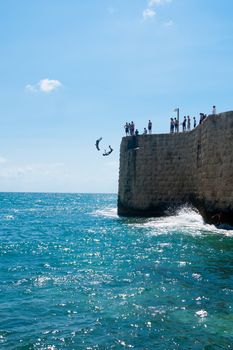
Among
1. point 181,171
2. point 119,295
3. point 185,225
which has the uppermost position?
point 181,171

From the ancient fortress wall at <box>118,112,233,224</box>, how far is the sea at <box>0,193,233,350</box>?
3.34m

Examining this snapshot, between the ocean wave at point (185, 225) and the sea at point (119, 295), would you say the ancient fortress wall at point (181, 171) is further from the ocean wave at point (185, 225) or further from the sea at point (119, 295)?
the sea at point (119, 295)

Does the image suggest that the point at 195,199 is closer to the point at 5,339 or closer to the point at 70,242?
the point at 70,242

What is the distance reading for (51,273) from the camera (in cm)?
1246

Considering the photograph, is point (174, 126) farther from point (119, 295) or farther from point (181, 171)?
point (119, 295)

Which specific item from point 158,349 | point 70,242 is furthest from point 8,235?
point 158,349

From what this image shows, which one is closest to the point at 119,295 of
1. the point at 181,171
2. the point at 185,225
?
the point at 185,225

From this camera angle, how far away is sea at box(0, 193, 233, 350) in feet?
24.3

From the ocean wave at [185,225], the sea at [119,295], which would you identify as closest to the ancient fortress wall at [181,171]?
the ocean wave at [185,225]

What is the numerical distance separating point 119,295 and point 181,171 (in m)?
16.9

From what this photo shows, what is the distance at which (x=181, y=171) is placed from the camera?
26203 mm

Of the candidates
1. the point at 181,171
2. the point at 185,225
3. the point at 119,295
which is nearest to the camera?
the point at 119,295

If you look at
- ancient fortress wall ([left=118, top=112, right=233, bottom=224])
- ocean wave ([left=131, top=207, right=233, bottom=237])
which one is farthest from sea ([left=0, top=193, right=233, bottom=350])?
ancient fortress wall ([left=118, top=112, right=233, bottom=224])

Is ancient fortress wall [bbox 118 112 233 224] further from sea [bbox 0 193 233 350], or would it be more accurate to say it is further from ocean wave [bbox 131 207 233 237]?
sea [bbox 0 193 233 350]
